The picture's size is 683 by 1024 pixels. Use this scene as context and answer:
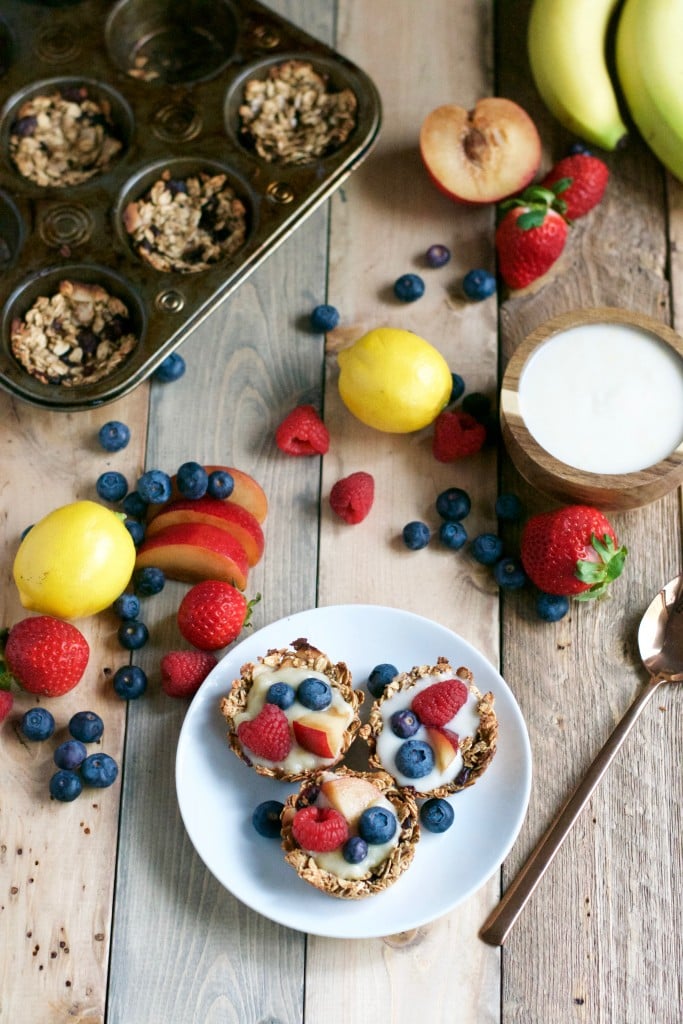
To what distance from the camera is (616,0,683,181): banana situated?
2.22 metres

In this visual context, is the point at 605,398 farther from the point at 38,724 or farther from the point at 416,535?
the point at 38,724

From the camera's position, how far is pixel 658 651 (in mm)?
1964

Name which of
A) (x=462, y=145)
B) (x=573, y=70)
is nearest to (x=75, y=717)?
(x=462, y=145)

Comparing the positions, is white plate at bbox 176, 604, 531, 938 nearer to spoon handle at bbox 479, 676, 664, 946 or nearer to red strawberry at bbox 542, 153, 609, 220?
spoon handle at bbox 479, 676, 664, 946

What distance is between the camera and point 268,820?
5.76 feet

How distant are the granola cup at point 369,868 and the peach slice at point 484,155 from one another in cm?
129

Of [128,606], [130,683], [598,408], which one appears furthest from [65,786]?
[598,408]

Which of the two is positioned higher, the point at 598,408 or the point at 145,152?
the point at 145,152

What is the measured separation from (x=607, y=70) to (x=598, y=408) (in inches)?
35.9

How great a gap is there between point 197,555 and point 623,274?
3.74 feet

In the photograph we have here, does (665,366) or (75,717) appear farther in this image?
(665,366)

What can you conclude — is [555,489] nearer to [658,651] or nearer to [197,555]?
[658,651]

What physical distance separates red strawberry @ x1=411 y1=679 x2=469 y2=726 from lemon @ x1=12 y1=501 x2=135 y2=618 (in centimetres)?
60

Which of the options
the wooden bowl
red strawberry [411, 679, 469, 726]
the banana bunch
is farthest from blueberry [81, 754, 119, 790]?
the banana bunch
